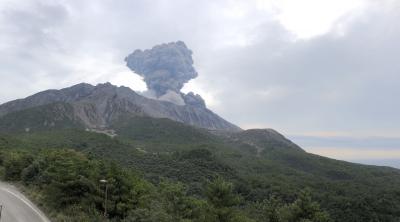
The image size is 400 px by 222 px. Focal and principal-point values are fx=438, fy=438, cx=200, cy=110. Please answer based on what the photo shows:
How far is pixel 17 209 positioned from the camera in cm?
3841

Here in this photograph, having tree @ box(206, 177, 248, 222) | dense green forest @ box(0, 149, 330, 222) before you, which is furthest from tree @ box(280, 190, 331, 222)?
tree @ box(206, 177, 248, 222)

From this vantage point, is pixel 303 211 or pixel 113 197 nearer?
pixel 113 197

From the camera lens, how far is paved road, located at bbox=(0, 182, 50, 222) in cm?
3534

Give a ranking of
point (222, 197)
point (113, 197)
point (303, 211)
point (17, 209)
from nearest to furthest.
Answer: point (113, 197)
point (17, 209)
point (222, 197)
point (303, 211)

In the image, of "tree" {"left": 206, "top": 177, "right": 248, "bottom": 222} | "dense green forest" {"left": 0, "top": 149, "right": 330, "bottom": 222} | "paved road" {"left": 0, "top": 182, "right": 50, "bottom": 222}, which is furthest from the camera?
"tree" {"left": 206, "top": 177, "right": 248, "bottom": 222}

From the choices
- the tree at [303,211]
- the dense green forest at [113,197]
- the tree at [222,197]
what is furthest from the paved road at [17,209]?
the tree at [303,211]

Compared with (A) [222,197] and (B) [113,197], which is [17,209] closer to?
(B) [113,197]

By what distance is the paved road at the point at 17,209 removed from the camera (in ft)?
116

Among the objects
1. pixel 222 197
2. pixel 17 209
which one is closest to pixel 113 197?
pixel 17 209

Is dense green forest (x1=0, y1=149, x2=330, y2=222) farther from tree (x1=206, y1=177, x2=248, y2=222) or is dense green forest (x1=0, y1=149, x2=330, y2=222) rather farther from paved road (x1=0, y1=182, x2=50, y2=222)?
paved road (x1=0, y1=182, x2=50, y2=222)

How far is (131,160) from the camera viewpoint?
15325cm

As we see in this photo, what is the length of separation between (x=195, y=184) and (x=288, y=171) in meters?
70.1

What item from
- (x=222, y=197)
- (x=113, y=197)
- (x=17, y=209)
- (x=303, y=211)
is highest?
(x=222, y=197)

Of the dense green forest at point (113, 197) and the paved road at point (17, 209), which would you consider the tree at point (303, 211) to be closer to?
the dense green forest at point (113, 197)
